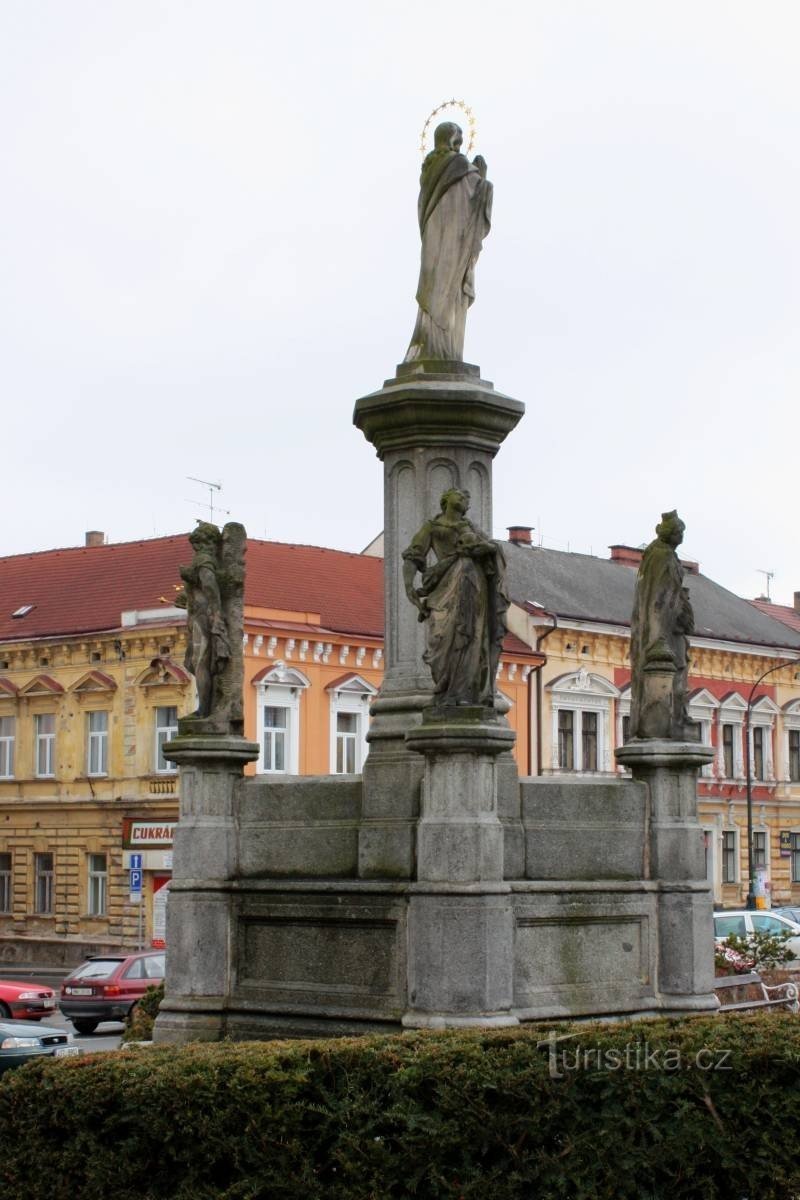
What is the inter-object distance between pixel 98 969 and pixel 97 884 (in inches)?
647

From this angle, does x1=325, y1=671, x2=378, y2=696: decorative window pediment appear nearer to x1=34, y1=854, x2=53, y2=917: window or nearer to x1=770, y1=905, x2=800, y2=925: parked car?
x1=34, y1=854, x2=53, y2=917: window

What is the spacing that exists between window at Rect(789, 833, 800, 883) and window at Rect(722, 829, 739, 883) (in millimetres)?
2780

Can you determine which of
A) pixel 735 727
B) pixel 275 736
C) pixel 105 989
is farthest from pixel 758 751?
pixel 105 989

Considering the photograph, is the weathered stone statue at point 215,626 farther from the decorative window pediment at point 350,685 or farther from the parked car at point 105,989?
the decorative window pediment at point 350,685

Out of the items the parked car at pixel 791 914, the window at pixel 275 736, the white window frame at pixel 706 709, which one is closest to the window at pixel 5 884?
the window at pixel 275 736

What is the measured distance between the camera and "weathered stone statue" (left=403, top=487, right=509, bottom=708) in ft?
37.2

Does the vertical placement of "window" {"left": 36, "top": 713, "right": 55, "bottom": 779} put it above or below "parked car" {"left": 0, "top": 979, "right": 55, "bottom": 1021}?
above

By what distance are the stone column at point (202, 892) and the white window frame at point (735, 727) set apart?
4407 centimetres

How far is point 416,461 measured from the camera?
1280 cm

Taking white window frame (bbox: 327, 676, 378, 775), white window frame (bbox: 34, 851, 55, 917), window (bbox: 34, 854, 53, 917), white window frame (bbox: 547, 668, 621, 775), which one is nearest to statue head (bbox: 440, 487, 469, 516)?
white window frame (bbox: 327, 676, 378, 775)

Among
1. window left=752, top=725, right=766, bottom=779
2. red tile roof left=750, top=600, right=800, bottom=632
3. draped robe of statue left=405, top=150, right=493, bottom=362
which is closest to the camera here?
draped robe of statue left=405, top=150, right=493, bottom=362

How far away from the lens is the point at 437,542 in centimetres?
1172

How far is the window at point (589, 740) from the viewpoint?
2037 inches

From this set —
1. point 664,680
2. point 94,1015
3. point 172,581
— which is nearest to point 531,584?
point 172,581
